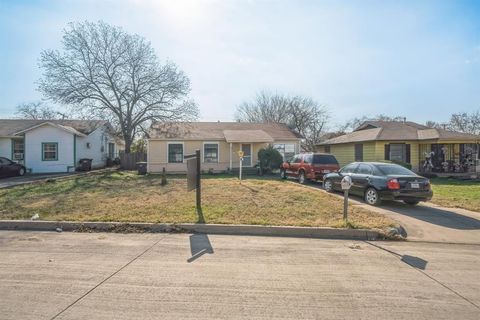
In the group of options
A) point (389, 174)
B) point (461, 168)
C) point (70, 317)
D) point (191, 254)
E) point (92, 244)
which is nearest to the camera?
point (70, 317)

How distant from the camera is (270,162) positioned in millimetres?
26141

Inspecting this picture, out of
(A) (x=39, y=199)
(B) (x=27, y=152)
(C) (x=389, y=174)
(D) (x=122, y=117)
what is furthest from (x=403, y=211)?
(B) (x=27, y=152)

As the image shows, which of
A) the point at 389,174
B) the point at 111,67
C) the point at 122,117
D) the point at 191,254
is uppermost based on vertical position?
the point at 111,67

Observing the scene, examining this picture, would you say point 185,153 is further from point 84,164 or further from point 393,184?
point 393,184

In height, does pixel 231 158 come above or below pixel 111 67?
below

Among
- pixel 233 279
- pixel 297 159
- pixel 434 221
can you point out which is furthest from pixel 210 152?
pixel 233 279

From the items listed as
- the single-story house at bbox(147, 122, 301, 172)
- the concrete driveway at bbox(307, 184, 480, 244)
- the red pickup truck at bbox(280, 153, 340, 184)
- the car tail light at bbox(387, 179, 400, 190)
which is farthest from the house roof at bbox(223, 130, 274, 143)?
the car tail light at bbox(387, 179, 400, 190)

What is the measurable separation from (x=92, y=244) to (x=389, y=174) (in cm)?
949

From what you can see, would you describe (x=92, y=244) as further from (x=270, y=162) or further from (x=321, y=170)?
(x=270, y=162)

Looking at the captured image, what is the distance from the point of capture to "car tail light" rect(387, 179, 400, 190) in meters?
11.4

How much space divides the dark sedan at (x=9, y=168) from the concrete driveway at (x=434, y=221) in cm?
2337

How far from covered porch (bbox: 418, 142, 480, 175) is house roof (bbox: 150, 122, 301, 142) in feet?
32.2

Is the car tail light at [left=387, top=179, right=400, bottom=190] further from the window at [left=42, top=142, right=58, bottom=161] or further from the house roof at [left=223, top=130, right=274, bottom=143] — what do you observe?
the window at [left=42, top=142, right=58, bottom=161]

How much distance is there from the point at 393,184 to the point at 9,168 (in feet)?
81.8
